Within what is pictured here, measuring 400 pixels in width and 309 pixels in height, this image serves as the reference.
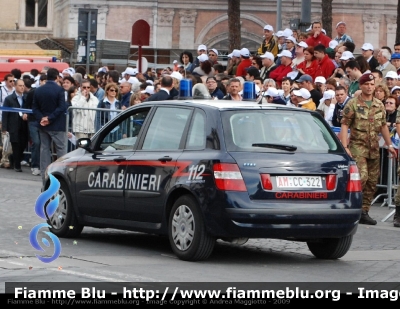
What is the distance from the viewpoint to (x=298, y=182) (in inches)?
439

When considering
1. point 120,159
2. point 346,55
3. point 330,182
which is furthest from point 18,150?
point 330,182

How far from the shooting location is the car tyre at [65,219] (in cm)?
1304

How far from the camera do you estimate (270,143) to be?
11.3 meters

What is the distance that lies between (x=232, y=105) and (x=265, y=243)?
2.32m

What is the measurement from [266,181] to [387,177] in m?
7.29

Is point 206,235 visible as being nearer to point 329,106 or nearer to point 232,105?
point 232,105

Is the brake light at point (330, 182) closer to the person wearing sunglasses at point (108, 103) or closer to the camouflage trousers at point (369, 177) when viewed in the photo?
the camouflage trousers at point (369, 177)

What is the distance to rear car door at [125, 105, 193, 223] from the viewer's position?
459 inches

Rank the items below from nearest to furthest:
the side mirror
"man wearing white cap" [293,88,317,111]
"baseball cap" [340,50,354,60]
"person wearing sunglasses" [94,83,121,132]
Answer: the side mirror → "man wearing white cap" [293,88,317,111] → "person wearing sunglasses" [94,83,121,132] → "baseball cap" [340,50,354,60]

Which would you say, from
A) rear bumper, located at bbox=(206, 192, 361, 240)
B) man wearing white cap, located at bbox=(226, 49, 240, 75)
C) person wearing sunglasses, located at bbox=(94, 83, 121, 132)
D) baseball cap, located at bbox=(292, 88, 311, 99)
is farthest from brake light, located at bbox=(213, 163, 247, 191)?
man wearing white cap, located at bbox=(226, 49, 240, 75)

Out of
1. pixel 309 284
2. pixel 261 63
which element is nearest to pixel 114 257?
pixel 309 284

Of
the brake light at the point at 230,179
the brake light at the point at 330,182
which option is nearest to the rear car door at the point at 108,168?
the brake light at the point at 230,179

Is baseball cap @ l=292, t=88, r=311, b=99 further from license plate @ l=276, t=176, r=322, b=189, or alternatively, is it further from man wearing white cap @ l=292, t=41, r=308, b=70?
license plate @ l=276, t=176, r=322, b=189

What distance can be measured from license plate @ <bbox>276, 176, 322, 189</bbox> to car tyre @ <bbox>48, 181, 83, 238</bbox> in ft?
9.52
